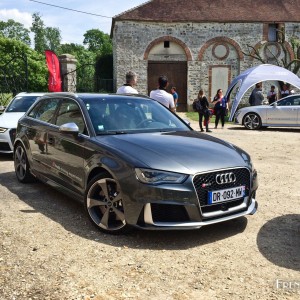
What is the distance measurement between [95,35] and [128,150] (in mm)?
91227

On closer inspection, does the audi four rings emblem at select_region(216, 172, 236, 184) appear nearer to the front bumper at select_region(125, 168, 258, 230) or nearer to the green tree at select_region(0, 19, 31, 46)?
the front bumper at select_region(125, 168, 258, 230)

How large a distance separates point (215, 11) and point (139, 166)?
27.6 metres

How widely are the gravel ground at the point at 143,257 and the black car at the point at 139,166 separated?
0.89 ft

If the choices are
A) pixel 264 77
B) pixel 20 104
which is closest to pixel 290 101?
pixel 264 77

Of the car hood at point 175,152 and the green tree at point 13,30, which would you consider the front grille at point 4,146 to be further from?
the green tree at point 13,30

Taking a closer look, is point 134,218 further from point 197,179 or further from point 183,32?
point 183,32

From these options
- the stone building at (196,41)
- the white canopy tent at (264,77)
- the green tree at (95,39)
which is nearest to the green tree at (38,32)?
the green tree at (95,39)

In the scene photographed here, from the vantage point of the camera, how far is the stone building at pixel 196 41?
2833 centimetres

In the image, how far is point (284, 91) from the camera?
20516mm

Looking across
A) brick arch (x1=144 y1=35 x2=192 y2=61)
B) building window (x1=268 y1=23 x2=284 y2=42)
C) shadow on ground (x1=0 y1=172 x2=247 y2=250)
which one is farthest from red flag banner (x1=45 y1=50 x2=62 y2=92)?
shadow on ground (x1=0 y1=172 x2=247 y2=250)

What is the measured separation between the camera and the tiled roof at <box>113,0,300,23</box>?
1112 inches

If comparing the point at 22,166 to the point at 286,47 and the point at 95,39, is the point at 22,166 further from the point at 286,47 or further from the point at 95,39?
the point at 95,39

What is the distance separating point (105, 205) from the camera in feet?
14.6

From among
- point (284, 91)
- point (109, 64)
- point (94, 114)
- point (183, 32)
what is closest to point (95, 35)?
point (109, 64)
